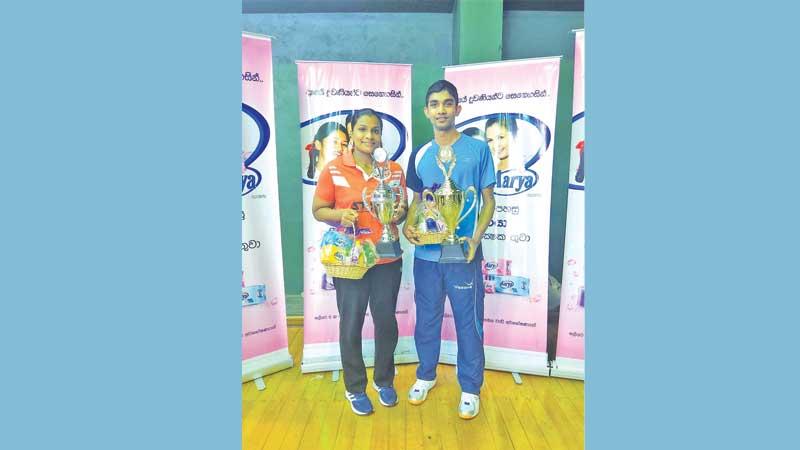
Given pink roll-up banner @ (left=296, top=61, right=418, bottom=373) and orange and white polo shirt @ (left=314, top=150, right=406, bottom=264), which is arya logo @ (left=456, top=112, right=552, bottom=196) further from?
orange and white polo shirt @ (left=314, top=150, right=406, bottom=264)

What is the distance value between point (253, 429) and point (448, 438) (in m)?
0.97

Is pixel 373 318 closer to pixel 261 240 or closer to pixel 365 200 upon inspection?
pixel 365 200

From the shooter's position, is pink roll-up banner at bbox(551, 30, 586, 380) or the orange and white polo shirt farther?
pink roll-up banner at bbox(551, 30, 586, 380)

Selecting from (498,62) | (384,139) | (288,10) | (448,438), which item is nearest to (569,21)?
(498,62)

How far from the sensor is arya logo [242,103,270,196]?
281cm

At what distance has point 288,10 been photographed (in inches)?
103

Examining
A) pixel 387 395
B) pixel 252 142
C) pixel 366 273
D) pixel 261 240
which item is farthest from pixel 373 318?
pixel 252 142

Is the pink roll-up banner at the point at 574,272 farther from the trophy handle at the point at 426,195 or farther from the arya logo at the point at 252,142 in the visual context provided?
the arya logo at the point at 252,142

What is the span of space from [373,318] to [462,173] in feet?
3.05

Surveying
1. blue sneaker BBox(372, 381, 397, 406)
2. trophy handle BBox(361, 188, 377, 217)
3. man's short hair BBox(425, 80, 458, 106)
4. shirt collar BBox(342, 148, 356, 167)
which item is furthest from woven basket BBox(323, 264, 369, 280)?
man's short hair BBox(425, 80, 458, 106)

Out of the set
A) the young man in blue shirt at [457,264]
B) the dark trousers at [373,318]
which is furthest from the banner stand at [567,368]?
the dark trousers at [373,318]

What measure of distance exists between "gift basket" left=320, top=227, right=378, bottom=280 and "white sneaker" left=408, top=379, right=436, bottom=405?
2.32 ft

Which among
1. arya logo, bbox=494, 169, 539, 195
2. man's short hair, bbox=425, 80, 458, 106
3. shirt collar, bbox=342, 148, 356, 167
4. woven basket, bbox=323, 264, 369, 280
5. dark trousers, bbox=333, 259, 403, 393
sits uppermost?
man's short hair, bbox=425, 80, 458, 106

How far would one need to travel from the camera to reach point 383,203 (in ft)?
8.38
